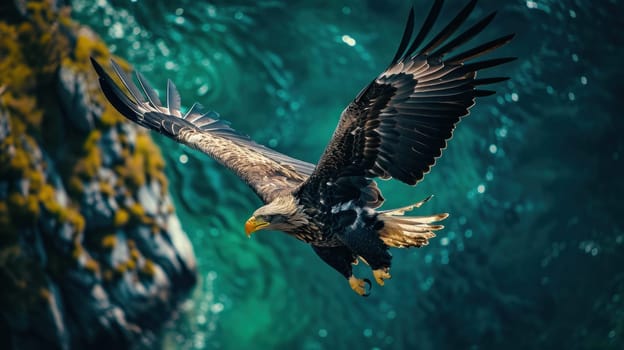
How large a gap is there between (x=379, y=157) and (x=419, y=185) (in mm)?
6425

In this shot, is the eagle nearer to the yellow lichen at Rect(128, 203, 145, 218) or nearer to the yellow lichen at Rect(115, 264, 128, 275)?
the yellow lichen at Rect(128, 203, 145, 218)

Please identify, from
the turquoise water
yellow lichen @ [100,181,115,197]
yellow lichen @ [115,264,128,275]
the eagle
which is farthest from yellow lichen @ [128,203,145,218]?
the eagle

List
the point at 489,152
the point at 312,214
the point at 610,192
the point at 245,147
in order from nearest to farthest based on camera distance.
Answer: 1. the point at 312,214
2. the point at 245,147
3. the point at 489,152
4. the point at 610,192

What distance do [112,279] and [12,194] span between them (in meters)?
1.83

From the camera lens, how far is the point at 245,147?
5934 millimetres

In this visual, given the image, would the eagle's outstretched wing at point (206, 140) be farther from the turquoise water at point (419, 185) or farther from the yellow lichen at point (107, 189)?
the turquoise water at point (419, 185)

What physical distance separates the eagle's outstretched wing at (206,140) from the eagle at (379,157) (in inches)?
0.8

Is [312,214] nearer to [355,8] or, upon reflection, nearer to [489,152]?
[355,8]

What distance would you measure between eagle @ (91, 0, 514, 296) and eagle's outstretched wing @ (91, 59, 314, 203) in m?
0.02

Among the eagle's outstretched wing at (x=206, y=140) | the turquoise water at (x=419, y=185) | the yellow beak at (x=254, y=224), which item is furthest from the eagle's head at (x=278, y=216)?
the turquoise water at (x=419, y=185)

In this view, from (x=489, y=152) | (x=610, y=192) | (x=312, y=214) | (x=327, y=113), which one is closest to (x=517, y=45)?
(x=489, y=152)

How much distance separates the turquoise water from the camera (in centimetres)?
877

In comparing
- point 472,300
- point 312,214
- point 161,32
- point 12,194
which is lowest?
point 472,300

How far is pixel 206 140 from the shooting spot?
18.1 feet
